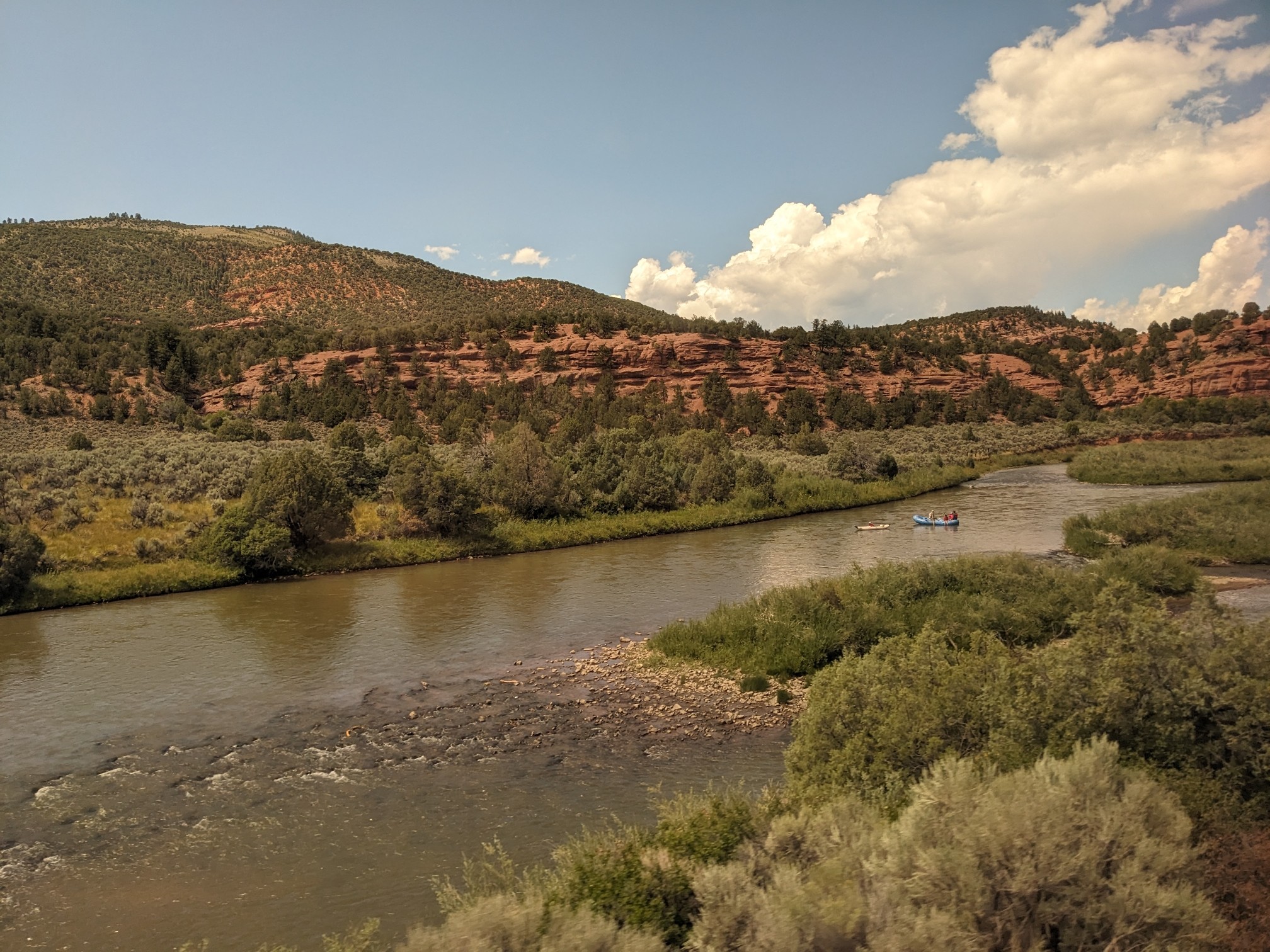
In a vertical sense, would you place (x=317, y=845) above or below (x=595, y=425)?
below

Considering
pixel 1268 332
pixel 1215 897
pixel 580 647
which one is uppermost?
Answer: pixel 1268 332

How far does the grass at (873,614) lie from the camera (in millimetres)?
16906

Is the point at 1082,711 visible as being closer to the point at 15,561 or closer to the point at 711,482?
the point at 15,561

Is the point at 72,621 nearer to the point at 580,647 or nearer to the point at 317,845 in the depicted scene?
the point at 580,647

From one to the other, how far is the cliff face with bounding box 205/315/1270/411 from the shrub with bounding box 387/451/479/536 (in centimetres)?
4286

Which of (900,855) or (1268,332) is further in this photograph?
(1268,332)

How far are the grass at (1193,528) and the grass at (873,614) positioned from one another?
7471mm

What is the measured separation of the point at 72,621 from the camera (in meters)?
23.5

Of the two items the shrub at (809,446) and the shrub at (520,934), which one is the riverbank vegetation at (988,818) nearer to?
the shrub at (520,934)

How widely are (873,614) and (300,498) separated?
21.5 metres

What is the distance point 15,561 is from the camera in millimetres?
24688

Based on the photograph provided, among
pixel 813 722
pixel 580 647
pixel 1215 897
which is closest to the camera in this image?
pixel 1215 897

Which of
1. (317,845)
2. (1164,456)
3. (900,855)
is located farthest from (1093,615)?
(1164,456)

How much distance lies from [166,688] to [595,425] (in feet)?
160
